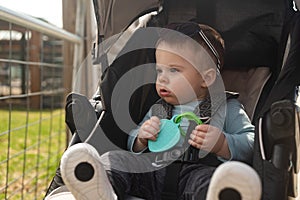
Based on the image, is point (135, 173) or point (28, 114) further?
point (28, 114)

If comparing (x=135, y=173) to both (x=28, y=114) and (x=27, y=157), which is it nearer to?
(x=28, y=114)

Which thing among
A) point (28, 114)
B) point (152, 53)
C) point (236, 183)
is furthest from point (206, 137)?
point (28, 114)

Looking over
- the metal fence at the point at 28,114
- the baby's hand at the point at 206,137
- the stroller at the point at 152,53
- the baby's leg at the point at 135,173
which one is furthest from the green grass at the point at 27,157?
the baby's hand at the point at 206,137

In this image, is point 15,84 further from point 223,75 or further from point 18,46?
point 223,75

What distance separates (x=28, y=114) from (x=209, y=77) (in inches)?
50.1

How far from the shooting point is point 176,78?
1679mm

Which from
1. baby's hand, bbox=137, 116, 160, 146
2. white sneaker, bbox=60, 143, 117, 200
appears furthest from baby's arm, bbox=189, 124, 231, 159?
white sneaker, bbox=60, 143, 117, 200

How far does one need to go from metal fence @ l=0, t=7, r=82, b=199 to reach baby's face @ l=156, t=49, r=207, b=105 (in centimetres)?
63

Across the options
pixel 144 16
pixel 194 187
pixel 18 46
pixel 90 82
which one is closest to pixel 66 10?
pixel 90 82

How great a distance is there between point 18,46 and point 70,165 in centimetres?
485

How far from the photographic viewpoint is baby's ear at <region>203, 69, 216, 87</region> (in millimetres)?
1735

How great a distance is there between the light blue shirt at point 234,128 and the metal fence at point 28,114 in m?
0.74

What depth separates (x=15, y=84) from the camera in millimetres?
6352

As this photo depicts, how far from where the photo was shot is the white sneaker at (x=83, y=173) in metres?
1.21
